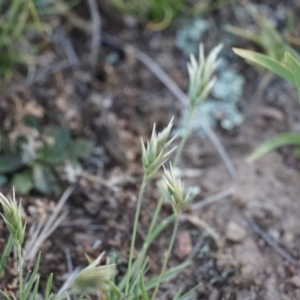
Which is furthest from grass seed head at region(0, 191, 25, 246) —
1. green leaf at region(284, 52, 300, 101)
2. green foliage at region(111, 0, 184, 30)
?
green foliage at region(111, 0, 184, 30)

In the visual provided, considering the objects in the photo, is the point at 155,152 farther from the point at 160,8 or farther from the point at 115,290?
the point at 160,8

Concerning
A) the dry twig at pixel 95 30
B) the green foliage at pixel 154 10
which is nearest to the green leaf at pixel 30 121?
Answer: the dry twig at pixel 95 30

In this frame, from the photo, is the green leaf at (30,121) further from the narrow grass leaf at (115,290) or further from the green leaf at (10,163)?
the narrow grass leaf at (115,290)

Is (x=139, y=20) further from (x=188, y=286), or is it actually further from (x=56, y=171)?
(x=188, y=286)

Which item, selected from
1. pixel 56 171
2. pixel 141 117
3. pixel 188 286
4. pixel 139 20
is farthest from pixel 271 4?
pixel 188 286

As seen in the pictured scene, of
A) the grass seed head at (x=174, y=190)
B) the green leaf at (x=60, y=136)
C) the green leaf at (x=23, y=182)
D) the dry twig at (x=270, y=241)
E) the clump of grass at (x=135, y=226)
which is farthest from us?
the green leaf at (x=60, y=136)

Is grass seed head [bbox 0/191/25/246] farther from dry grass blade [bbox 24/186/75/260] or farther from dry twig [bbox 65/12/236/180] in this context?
dry twig [bbox 65/12/236/180]

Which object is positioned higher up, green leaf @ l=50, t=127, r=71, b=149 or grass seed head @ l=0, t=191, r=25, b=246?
grass seed head @ l=0, t=191, r=25, b=246

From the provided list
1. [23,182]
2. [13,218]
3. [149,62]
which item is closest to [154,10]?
[149,62]
